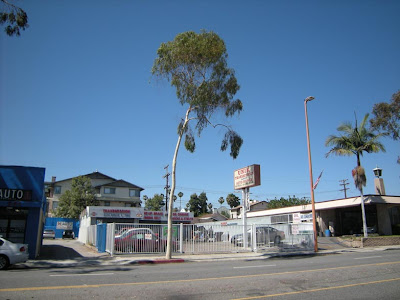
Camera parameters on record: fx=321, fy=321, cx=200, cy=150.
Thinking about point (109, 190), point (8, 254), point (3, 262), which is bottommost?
point (3, 262)

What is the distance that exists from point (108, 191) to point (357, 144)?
46906 mm

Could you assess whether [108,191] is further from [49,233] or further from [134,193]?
[49,233]

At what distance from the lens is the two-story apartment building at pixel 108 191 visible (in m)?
61.4

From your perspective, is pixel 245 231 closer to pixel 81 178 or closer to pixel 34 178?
pixel 34 178

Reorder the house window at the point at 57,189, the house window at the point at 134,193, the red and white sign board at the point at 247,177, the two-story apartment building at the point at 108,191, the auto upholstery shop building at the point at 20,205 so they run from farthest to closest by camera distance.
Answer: the house window at the point at 57,189 → the house window at the point at 134,193 → the two-story apartment building at the point at 108,191 → the red and white sign board at the point at 247,177 → the auto upholstery shop building at the point at 20,205

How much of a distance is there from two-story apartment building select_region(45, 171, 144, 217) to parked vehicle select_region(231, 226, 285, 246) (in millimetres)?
42540

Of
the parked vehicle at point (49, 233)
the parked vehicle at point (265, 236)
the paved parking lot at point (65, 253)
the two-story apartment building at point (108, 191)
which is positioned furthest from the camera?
the two-story apartment building at point (108, 191)

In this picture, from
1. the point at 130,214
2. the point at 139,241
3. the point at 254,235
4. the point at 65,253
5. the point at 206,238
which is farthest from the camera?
the point at 130,214

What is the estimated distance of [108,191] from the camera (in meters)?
62.0

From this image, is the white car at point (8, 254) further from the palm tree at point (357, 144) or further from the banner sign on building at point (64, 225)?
the banner sign on building at point (64, 225)

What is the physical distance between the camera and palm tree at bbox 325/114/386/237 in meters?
27.2

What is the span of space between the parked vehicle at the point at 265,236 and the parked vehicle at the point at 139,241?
5484 mm

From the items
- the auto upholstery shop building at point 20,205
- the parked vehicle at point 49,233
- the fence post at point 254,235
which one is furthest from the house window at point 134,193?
the auto upholstery shop building at point 20,205

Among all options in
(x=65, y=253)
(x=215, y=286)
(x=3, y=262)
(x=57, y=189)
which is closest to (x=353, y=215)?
(x=65, y=253)
